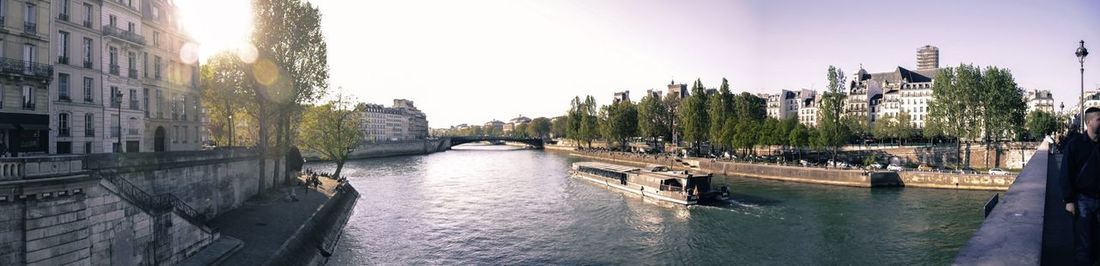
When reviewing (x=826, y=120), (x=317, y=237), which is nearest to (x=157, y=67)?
(x=317, y=237)

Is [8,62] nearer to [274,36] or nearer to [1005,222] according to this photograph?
[274,36]

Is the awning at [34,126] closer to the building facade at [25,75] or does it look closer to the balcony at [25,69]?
the building facade at [25,75]

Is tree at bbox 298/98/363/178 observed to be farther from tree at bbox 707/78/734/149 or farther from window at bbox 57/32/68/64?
tree at bbox 707/78/734/149

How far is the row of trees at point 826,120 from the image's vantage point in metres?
70.2

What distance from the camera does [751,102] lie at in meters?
101

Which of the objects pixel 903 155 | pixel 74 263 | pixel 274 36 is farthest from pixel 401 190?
pixel 903 155

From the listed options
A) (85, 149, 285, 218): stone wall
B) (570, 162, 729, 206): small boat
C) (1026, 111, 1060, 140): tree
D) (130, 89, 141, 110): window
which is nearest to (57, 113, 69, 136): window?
(130, 89, 141, 110): window

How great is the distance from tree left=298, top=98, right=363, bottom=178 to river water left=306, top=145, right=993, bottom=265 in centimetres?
517

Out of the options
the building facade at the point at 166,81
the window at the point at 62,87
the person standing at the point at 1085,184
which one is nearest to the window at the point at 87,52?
the window at the point at 62,87

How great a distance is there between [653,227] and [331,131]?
33.6 meters

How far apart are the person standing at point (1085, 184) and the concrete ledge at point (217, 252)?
23.6 m

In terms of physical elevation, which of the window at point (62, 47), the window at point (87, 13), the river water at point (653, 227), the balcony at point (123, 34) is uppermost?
the window at point (87, 13)

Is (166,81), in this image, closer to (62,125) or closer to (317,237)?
(62,125)

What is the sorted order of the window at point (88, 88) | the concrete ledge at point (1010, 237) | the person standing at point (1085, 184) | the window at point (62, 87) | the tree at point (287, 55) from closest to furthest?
the concrete ledge at point (1010, 237), the person standing at point (1085, 184), the window at point (62, 87), the window at point (88, 88), the tree at point (287, 55)
